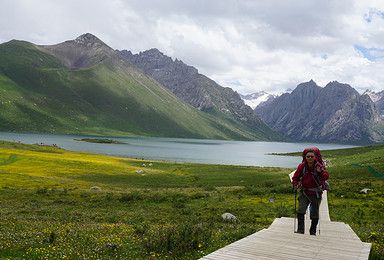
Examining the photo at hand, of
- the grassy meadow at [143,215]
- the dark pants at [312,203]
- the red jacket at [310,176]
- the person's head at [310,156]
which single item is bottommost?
the grassy meadow at [143,215]

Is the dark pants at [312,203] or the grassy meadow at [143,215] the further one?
the dark pants at [312,203]

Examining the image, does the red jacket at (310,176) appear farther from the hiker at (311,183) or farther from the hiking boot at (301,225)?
the hiking boot at (301,225)

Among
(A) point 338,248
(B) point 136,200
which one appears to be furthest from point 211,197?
(A) point 338,248

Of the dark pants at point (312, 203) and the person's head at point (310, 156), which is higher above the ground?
the person's head at point (310, 156)

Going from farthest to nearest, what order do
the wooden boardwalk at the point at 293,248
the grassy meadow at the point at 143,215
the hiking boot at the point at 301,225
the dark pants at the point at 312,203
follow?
the dark pants at the point at 312,203
the hiking boot at the point at 301,225
the grassy meadow at the point at 143,215
the wooden boardwalk at the point at 293,248

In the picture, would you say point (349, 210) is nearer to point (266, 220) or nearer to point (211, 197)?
point (266, 220)

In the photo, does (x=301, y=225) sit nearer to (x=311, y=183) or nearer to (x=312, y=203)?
(x=312, y=203)

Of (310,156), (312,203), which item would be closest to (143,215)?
(312,203)

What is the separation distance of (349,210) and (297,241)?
1943 cm

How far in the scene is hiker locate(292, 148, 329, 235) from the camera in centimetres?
1299

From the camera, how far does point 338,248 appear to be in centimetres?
958

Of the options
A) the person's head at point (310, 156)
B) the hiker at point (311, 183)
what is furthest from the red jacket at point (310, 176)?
the person's head at point (310, 156)

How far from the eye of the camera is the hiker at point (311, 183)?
42.6 feet

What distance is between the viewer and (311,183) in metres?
13.2
